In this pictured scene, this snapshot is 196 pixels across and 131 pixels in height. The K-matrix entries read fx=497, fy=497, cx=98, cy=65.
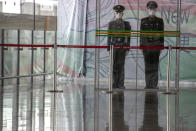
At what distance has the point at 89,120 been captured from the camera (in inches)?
297

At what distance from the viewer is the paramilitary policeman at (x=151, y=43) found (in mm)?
13031

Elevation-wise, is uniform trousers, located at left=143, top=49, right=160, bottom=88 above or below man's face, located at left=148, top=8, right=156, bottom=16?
below

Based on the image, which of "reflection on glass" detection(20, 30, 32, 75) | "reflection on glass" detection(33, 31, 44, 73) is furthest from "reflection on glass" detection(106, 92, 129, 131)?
"reflection on glass" detection(33, 31, 44, 73)

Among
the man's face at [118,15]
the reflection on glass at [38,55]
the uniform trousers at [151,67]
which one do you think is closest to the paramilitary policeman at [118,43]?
the man's face at [118,15]

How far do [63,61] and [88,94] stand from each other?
4.65m

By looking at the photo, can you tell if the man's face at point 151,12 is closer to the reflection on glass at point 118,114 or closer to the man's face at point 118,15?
the man's face at point 118,15

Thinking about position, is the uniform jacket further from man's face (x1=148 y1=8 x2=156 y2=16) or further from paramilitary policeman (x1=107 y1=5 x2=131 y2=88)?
paramilitary policeman (x1=107 y1=5 x2=131 y2=88)

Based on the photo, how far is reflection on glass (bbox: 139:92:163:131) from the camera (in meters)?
6.87

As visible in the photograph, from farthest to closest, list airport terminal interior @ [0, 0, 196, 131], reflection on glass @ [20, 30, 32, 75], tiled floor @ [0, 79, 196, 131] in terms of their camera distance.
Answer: reflection on glass @ [20, 30, 32, 75] < airport terminal interior @ [0, 0, 196, 131] < tiled floor @ [0, 79, 196, 131]

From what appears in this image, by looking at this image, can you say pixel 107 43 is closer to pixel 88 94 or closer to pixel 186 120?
pixel 88 94

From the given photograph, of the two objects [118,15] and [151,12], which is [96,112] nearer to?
[118,15]

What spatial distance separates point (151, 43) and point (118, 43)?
0.87m

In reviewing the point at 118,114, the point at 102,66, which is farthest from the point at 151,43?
the point at 118,114

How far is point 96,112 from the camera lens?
850cm
